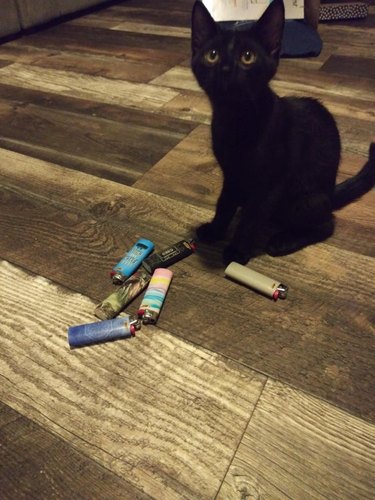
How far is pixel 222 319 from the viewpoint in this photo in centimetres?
105

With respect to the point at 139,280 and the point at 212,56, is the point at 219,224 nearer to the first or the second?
the point at 139,280

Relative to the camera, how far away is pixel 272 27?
3.18 ft

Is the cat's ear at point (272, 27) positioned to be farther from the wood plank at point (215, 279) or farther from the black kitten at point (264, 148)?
the wood plank at point (215, 279)

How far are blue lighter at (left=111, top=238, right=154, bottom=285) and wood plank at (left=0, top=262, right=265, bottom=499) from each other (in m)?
0.11

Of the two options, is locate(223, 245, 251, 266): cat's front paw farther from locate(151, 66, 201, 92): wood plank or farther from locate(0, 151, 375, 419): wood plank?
locate(151, 66, 201, 92): wood plank

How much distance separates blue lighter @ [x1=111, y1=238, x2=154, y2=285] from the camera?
1.15 m

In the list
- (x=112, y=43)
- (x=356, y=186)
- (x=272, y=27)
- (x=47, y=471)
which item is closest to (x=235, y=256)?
(x=356, y=186)

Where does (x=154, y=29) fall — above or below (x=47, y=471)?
above

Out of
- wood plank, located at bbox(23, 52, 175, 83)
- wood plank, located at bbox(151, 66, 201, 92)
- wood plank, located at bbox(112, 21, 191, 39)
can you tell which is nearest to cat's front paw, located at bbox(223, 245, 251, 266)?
wood plank, located at bbox(151, 66, 201, 92)

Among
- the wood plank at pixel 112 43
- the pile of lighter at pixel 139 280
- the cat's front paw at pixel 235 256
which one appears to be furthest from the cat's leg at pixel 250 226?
the wood plank at pixel 112 43

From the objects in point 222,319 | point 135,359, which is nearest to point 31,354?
point 135,359

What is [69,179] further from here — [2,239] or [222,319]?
[222,319]

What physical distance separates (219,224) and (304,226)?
0.25 metres

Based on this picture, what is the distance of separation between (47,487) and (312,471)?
1.63 ft
